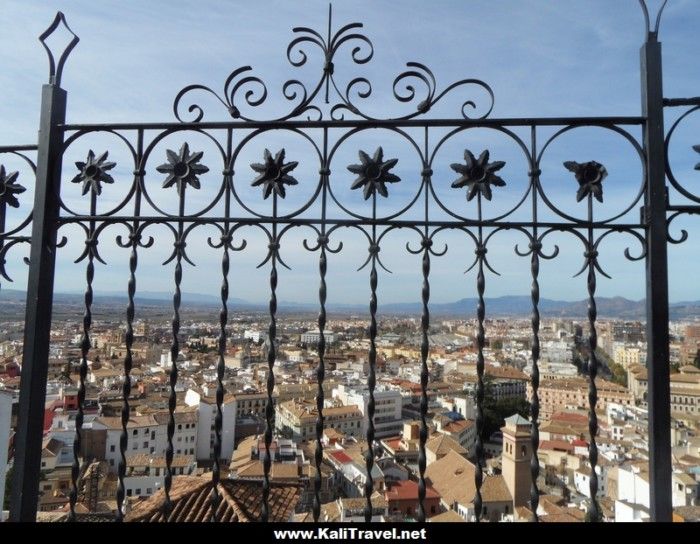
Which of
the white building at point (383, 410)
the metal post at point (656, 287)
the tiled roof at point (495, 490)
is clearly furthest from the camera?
the white building at point (383, 410)

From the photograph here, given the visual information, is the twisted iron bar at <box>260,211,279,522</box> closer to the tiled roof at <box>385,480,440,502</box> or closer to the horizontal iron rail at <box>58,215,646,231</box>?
the horizontal iron rail at <box>58,215,646,231</box>

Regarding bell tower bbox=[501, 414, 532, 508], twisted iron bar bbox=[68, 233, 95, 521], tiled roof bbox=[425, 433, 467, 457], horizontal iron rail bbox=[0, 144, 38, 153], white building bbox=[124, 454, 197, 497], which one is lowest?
white building bbox=[124, 454, 197, 497]

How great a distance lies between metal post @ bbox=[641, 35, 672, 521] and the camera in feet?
6.11

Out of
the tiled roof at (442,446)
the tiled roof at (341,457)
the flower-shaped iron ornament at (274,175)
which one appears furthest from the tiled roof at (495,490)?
the flower-shaped iron ornament at (274,175)

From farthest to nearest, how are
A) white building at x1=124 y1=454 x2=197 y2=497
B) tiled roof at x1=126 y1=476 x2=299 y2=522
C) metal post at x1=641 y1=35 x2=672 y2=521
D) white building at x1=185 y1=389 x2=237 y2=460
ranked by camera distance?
white building at x1=185 y1=389 x2=237 y2=460
white building at x1=124 y1=454 x2=197 y2=497
tiled roof at x1=126 y1=476 x2=299 y2=522
metal post at x1=641 y1=35 x2=672 y2=521

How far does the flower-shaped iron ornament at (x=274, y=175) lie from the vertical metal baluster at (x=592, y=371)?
1312mm

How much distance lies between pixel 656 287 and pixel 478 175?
2.87 feet

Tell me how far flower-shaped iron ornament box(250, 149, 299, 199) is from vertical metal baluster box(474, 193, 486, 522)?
847 mm

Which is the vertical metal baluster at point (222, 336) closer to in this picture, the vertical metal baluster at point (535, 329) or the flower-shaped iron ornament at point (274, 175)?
the flower-shaped iron ornament at point (274, 175)

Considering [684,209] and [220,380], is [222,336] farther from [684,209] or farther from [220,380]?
[684,209]

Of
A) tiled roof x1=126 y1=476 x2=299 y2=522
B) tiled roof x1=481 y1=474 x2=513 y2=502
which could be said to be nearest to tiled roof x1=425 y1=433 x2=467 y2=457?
tiled roof x1=481 y1=474 x2=513 y2=502

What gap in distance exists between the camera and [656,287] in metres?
1.94

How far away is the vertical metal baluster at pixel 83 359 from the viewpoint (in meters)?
2.12

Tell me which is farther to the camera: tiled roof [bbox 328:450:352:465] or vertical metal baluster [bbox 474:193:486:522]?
tiled roof [bbox 328:450:352:465]
